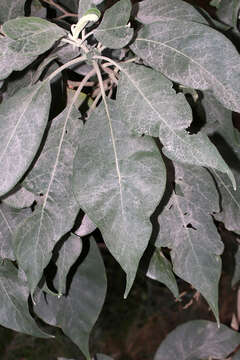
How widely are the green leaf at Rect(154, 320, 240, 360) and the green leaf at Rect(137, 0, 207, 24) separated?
27.1 inches

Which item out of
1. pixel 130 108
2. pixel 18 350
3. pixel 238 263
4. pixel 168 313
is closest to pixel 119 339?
pixel 168 313

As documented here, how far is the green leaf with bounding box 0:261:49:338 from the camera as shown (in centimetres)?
84

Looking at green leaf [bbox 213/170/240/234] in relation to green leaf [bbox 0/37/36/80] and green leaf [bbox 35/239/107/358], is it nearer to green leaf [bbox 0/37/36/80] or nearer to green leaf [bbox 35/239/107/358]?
green leaf [bbox 35/239/107/358]

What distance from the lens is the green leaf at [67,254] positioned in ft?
2.44

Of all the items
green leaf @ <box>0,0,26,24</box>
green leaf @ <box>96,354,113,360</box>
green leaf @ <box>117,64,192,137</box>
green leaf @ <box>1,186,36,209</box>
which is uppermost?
green leaf @ <box>0,0,26,24</box>

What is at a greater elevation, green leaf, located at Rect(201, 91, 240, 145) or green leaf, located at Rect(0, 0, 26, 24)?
green leaf, located at Rect(0, 0, 26, 24)

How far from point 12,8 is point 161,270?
475 mm

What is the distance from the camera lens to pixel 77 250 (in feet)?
2.45

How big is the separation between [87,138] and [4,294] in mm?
364

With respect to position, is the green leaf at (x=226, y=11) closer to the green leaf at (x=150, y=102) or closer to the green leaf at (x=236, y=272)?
the green leaf at (x=150, y=102)

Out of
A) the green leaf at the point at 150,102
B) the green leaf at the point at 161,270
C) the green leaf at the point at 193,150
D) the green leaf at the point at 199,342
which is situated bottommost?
the green leaf at the point at 199,342

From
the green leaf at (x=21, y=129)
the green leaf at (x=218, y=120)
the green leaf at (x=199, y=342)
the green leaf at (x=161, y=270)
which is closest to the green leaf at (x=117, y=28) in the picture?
the green leaf at (x=21, y=129)

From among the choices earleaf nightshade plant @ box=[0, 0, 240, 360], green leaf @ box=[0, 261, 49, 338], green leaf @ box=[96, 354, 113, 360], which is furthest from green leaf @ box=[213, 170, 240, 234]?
green leaf @ box=[96, 354, 113, 360]

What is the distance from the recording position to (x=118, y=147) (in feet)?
2.09
